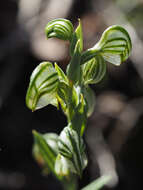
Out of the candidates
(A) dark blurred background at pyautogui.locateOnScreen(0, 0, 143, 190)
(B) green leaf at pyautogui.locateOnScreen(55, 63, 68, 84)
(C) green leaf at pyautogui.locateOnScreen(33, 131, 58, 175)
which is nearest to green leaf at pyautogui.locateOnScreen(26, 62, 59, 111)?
(B) green leaf at pyautogui.locateOnScreen(55, 63, 68, 84)

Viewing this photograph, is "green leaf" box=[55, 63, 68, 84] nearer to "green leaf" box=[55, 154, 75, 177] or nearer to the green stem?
"green leaf" box=[55, 154, 75, 177]

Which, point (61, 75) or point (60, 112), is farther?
point (60, 112)

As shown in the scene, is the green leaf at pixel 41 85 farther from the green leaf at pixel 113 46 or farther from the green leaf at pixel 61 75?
→ the green leaf at pixel 113 46

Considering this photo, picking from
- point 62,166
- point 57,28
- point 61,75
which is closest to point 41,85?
point 61,75

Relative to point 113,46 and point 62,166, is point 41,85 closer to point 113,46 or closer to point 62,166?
point 113,46

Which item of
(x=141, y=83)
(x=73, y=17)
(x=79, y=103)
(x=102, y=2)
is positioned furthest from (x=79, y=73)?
(x=102, y=2)

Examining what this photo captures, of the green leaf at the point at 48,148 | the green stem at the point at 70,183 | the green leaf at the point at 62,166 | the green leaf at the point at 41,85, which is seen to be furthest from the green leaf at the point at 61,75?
the green stem at the point at 70,183
